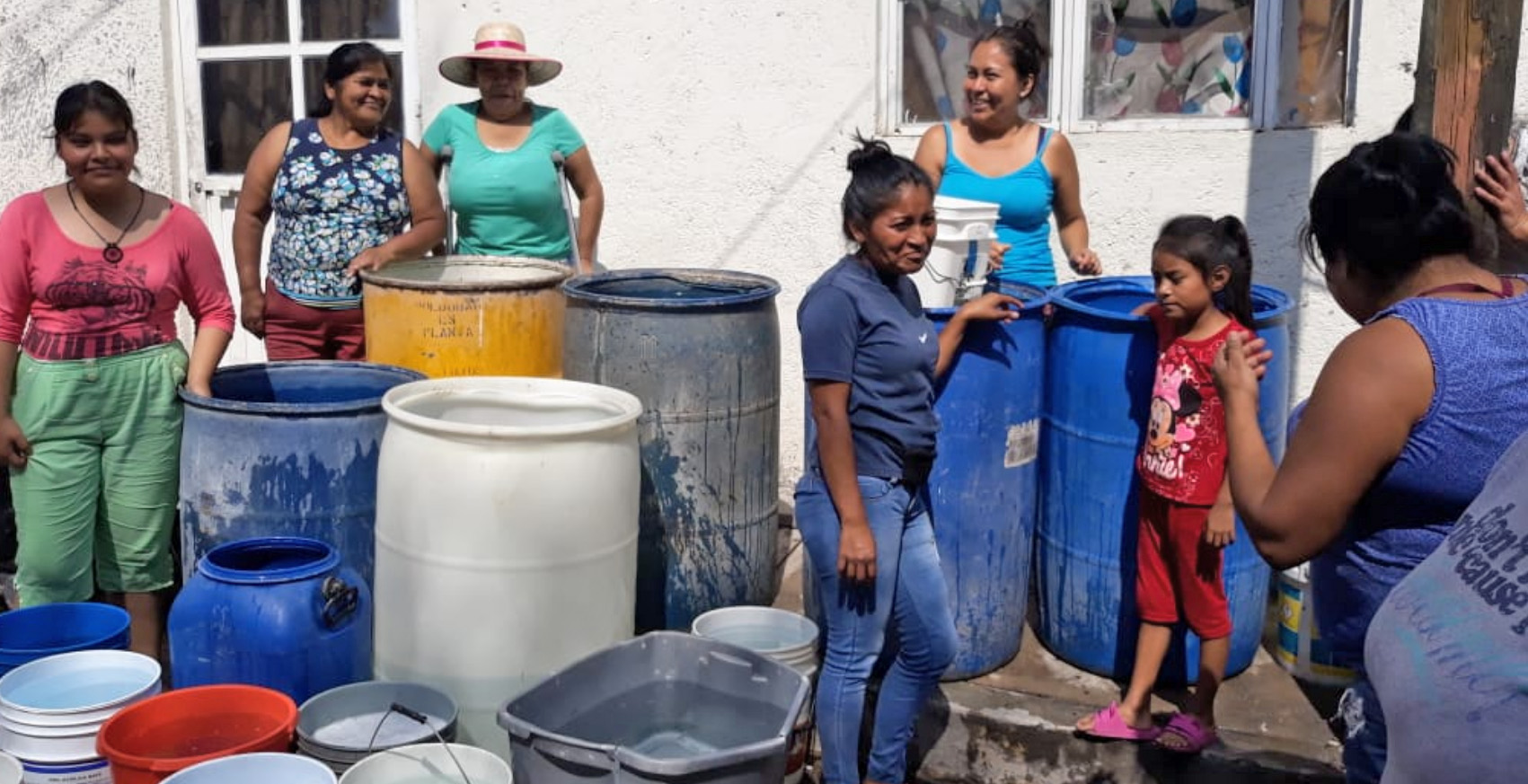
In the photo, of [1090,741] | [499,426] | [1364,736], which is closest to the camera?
[1364,736]

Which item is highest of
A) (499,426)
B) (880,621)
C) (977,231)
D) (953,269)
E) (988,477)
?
(977,231)

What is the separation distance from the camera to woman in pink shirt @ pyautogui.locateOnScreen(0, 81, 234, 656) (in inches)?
143

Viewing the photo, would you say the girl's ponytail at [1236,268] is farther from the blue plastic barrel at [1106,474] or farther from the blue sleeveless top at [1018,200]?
the blue sleeveless top at [1018,200]

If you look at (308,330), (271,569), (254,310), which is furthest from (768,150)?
(271,569)

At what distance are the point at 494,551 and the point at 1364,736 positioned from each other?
1.91 m

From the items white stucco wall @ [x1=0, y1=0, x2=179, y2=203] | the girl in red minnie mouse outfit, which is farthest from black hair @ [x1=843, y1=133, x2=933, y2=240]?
white stucco wall @ [x1=0, y1=0, x2=179, y2=203]

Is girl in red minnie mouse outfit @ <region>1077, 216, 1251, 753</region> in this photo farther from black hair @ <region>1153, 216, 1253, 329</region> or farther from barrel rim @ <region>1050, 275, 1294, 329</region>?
barrel rim @ <region>1050, 275, 1294, 329</region>

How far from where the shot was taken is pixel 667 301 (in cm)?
380

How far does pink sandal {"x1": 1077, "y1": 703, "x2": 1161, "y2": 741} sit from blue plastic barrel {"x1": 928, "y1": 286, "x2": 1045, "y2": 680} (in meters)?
0.43

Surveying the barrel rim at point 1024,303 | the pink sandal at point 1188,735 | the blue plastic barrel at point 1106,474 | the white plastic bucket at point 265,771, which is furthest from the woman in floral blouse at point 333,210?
the pink sandal at point 1188,735

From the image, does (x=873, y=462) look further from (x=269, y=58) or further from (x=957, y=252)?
(x=269, y=58)

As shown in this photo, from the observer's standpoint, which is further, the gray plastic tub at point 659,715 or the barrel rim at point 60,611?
the barrel rim at point 60,611

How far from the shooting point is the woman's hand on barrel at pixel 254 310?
443 cm

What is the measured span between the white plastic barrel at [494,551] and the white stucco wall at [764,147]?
2.14 m
